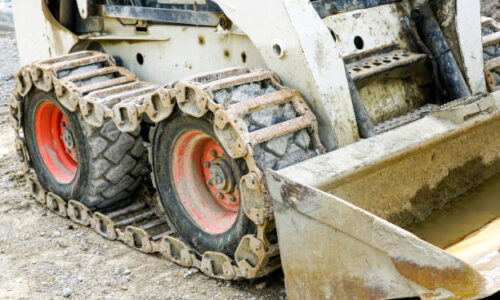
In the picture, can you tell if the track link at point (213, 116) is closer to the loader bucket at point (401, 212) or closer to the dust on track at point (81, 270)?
the dust on track at point (81, 270)

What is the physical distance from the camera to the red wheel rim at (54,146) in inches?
206

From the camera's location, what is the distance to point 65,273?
4254mm

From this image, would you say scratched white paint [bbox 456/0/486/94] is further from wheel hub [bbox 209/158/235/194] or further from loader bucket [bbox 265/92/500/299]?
wheel hub [bbox 209/158/235/194]

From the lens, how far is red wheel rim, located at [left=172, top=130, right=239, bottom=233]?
156 inches

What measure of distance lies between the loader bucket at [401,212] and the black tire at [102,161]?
168cm

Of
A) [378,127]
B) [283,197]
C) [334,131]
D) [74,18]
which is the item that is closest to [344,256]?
[283,197]

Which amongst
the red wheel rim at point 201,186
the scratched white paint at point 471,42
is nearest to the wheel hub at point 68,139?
the red wheel rim at point 201,186

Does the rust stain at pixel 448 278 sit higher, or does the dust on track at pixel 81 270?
the rust stain at pixel 448 278

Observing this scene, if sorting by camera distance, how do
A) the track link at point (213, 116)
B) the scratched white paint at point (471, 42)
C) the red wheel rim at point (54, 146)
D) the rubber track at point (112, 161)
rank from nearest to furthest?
the track link at point (213, 116)
the scratched white paint at point (471, 42)
the rubber track at point (112, 161)
the red wheel rim at point (54, 146)

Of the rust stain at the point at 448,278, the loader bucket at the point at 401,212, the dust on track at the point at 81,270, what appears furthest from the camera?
the dust on track at the point at 81,270

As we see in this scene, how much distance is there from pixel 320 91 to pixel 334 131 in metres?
0.21

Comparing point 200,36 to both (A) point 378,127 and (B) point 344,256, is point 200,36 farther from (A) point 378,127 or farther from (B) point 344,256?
(B) point 344,256

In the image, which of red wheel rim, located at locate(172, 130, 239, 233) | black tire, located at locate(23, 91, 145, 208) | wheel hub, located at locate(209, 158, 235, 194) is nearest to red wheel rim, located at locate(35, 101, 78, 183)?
black tire, located at locate(23, 91, 145, 208)

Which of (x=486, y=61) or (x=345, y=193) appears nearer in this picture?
(x=345, y=193)
